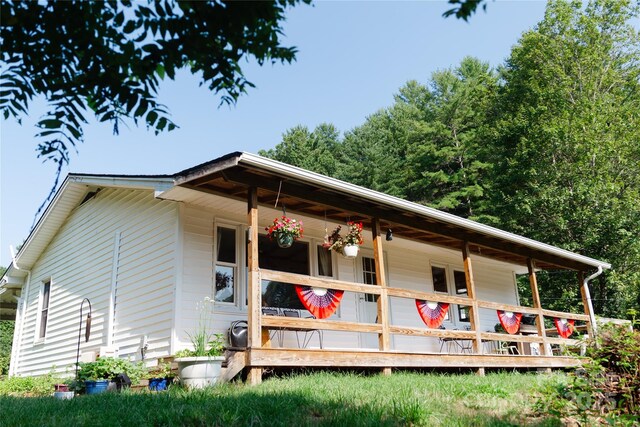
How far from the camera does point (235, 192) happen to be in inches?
330

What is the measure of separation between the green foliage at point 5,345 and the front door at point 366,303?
1709cm

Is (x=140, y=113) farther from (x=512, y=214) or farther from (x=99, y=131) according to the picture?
(x=512, y=214)

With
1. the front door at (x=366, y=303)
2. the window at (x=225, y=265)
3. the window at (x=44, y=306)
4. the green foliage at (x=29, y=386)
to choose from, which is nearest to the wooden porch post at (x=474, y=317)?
the front door at (x=366, y=303)

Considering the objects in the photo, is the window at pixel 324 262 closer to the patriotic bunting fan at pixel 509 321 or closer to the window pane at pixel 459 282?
the patriotic bunting fan at pixel 509 321

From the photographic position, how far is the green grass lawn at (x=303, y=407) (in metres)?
4.28

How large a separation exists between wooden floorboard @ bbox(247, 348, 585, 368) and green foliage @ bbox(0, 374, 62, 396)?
17.5 feet

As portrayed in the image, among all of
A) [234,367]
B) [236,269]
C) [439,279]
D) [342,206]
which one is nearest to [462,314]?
[439,279]

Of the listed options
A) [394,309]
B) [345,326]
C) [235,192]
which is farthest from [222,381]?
[394,309]

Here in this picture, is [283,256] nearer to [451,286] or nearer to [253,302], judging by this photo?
[253,302]

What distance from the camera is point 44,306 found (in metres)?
13.2

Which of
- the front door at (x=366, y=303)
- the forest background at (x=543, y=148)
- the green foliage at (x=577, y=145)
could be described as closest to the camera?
the front door at (x=366, y=303)

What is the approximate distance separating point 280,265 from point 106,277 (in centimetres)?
327

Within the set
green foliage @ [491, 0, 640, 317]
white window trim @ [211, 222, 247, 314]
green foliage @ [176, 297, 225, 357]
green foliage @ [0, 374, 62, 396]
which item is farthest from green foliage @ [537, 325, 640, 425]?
green foliage @ [491, 0, 640, 317]

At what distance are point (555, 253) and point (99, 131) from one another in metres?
11.9
